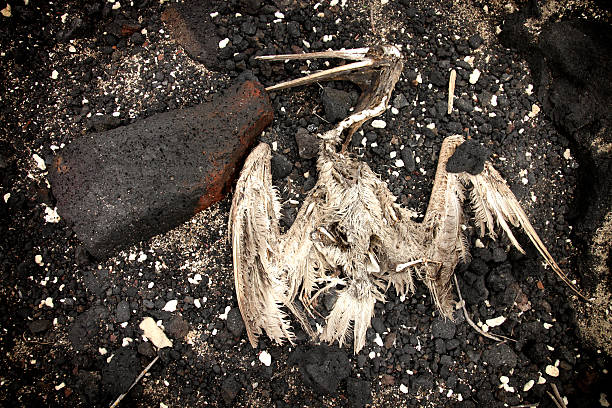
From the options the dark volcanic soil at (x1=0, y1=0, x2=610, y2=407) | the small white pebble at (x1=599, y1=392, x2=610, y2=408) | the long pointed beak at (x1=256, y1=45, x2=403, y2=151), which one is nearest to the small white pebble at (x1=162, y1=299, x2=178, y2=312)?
the dark volcanic soil at (x1=0, y1=0, x2=610, y2=407)

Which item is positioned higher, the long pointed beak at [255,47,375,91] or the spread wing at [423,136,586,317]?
the long pointed beak at [255,47,375,91]

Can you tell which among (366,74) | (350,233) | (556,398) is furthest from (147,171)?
(556,398)

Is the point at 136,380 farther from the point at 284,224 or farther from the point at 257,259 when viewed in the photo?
the point at 284,224

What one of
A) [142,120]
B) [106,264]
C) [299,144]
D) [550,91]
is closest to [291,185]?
[299,144]

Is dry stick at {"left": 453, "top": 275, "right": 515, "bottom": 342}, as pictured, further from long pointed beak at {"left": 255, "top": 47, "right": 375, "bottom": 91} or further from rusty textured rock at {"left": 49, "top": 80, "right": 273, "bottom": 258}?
rusty textured rock at {"left": 49, "top": 80, "right": 273, "bottom": 258}

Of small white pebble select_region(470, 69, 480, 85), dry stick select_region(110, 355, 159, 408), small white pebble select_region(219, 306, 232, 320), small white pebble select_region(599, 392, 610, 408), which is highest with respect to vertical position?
small white pebble select_region(470, 69, 480, 85)

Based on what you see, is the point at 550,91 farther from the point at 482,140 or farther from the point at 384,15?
the point at 384,15
